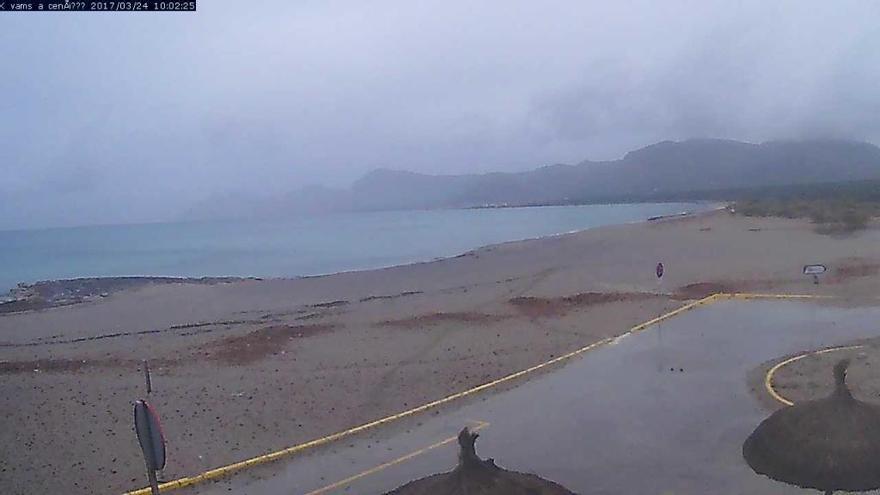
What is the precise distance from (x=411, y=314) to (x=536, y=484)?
2255 centimetres

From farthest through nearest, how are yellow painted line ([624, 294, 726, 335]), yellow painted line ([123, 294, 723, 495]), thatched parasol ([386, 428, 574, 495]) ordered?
yellow painted line ([624, 294, 726, 335])
yellow painted line ([123, 294, 723, 495])
thatched parasol ([386, 428, 574, 495])

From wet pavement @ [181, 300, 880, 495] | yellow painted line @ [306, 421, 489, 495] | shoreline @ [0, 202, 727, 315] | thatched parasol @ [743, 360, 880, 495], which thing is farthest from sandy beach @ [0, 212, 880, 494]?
thatched parasol @ [743, 360, 880, 495]

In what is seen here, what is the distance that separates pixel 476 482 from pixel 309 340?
18.6 m

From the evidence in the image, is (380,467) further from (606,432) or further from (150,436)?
(150,436)

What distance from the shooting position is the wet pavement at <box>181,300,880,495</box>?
956cm

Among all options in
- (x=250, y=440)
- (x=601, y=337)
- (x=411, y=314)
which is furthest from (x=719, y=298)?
(x=250, y=440)

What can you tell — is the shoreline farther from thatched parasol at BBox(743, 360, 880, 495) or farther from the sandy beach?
thatched parasol at BBox(743, 360, 880, 495)

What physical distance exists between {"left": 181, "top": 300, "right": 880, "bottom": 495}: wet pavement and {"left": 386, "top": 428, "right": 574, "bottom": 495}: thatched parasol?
5.47 metres

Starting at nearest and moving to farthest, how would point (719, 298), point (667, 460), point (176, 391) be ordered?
point (667, 460), point (176, 391), point (719, 298)

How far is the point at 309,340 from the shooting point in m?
22.0

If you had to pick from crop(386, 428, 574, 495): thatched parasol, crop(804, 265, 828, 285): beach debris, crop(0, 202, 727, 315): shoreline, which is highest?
crop(386, 428, 574, 495): thatched parasol

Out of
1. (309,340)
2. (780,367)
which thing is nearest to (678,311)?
(780,367)

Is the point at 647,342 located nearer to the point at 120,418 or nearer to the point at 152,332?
the point at 120,418

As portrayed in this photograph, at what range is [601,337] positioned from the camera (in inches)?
739
